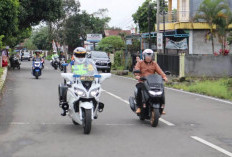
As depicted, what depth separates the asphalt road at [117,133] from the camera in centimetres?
716

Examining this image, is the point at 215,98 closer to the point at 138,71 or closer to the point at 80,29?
the point at 138,71

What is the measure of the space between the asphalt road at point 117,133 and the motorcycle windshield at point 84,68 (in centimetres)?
116

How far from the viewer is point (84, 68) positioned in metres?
9.19

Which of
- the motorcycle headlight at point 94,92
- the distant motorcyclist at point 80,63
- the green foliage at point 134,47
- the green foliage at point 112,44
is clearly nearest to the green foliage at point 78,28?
the green foliage at point 112,44

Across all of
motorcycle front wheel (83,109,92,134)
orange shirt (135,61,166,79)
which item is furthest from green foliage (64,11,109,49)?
motorcycle front wheel (83,109,92,134)

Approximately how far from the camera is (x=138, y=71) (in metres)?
10.1

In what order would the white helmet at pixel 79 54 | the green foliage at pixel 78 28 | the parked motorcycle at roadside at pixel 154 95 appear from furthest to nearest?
the green foliage at pixel 78 28 < the parked motorcycle at roadside at pixel 154 95 < the white helmet at pixel 79 54

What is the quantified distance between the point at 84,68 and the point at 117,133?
149 centimetres

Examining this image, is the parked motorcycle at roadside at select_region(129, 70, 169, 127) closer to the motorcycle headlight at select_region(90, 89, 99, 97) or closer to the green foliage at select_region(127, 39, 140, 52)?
the motorcycle headlight at select_region(90, 89, 99, 97)

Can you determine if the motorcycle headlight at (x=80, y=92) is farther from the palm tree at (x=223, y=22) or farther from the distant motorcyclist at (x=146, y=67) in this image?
the palm tree at (x=223, y=22)

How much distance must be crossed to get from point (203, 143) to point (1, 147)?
3436 millimetres

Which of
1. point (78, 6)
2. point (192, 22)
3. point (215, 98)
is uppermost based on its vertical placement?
point (78, 6)

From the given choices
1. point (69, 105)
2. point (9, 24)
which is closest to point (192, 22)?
point (9, 24)

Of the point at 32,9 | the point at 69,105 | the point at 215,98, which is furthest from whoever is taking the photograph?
the point at 32,9
